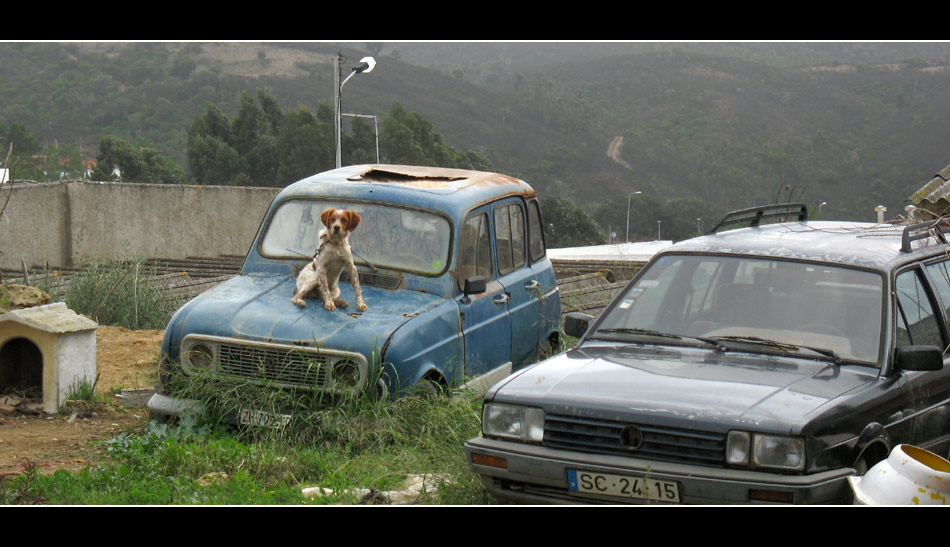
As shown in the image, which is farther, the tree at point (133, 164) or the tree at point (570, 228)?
the tree at point (570, 228)

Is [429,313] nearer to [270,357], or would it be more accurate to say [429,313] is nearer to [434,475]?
[270,357]

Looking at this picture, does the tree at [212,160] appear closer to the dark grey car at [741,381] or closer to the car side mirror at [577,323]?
the car side mirror at [577,323]

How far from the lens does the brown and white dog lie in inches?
274

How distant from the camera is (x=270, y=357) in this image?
6.57m

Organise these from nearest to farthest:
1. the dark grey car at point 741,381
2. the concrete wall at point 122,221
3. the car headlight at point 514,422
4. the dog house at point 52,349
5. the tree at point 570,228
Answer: the dark grey car at point 741,381, the car headlight at point 514,422, the dog house at point 52,349, the concrete wall at point 122,221, the tree at point 570,228

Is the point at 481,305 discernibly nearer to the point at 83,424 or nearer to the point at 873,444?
the point at 83,424

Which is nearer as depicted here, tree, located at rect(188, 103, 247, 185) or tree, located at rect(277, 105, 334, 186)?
tree, located at rect(188, 103, 247, 185)

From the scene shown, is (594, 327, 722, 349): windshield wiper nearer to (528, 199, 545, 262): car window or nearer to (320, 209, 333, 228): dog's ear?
(320, 209, 333, 228): dog's ear

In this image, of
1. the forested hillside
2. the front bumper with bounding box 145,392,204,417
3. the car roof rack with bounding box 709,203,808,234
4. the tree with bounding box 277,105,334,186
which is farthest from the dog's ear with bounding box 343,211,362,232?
the tree with bounding box 277,105,334,186

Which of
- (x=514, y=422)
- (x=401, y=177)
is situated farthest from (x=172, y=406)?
(x=514, y=422)

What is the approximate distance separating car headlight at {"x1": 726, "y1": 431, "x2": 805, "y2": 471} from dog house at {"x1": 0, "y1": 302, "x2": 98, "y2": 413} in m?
5.53

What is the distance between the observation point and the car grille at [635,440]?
170 inches

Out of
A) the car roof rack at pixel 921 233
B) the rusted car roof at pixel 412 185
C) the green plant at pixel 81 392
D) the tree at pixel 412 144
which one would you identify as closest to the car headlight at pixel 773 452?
the car roof rack at pixel 921 233

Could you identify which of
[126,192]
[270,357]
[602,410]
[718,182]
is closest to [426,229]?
[270,357]
